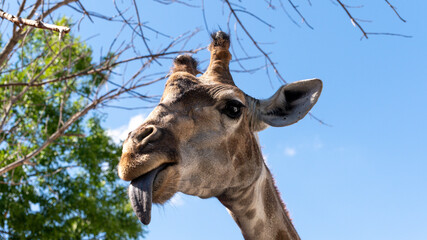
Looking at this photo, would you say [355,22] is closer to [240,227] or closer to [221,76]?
[221,76]

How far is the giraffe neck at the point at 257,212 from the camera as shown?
2953 mm

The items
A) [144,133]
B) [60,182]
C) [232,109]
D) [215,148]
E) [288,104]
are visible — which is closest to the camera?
[144,133]

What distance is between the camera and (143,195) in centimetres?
231

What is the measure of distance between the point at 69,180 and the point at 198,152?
10.6 m

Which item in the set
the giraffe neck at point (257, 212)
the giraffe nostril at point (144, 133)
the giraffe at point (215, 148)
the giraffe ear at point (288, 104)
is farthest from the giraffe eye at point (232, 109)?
the giraffe nostril at point (144, 133)

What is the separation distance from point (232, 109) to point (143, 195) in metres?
0.95

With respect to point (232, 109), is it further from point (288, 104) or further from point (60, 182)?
point (60, 182)

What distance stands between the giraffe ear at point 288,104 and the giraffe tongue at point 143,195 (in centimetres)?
114

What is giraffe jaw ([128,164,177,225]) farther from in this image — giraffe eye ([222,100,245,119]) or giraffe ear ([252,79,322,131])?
giraffe ear ([252,79,322,131])

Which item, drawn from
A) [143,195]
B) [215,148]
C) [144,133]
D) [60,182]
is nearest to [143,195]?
[143,195]

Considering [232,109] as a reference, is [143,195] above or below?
below

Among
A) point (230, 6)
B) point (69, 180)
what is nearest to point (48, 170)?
point (69, 180)

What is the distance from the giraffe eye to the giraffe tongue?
761 millimetres

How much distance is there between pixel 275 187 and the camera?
3361mm
